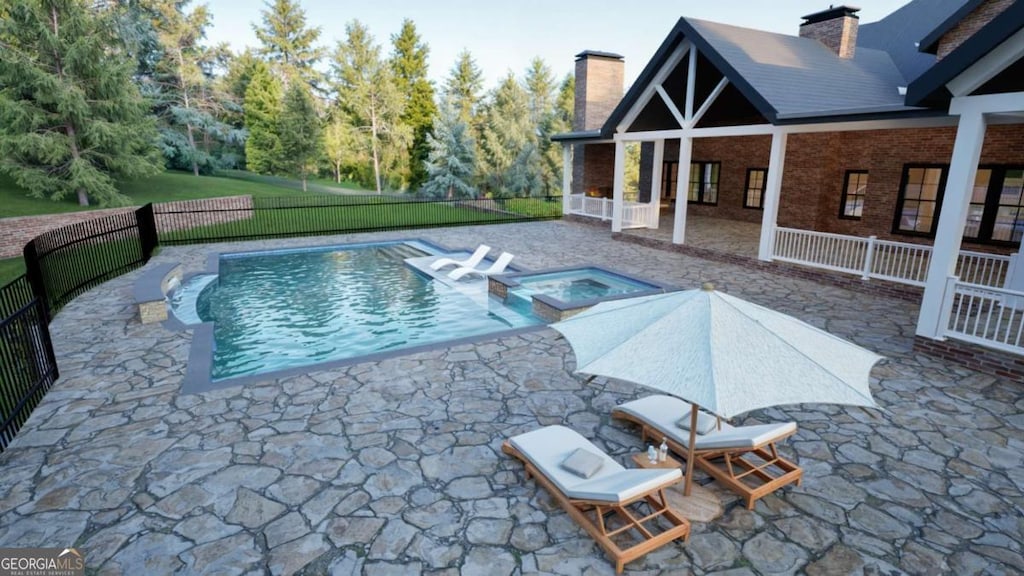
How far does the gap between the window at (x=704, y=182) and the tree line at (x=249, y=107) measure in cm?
1395

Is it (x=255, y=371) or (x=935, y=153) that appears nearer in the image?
(x=255, y=371)

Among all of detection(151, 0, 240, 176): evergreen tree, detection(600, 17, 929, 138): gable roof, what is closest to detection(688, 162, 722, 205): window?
detection(600, 17, 929, 138): gable roof

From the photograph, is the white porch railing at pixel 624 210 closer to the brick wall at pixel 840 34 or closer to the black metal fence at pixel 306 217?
the black metal fence at pixel 306 217

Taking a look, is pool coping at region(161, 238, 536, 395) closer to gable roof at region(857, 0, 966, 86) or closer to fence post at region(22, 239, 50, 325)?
fence post at region(22, 239, 50, 325)

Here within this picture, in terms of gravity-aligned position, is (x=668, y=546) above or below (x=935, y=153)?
below

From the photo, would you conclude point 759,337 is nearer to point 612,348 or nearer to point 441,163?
point 612,348

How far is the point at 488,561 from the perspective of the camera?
3.96 metres

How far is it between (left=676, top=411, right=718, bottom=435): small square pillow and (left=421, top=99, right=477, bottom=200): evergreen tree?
96.7 ft

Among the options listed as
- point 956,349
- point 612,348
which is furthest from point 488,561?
point 956,349

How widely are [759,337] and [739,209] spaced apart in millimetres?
18179

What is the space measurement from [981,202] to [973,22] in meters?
4.39

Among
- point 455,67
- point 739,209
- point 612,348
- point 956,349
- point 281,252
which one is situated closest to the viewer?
point 612,348

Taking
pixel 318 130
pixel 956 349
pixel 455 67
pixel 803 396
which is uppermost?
pixel 455 67

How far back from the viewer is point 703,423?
16.6 feet
